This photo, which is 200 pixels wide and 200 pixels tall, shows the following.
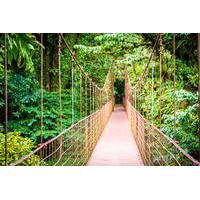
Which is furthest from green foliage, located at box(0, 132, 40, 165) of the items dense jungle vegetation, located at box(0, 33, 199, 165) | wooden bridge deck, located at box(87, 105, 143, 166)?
wooden bridge deck, located at box(87, 105, 143, 166)

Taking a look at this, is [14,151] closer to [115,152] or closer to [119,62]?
[115,152]

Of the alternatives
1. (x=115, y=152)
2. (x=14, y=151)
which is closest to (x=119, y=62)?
(x=115, y=152)

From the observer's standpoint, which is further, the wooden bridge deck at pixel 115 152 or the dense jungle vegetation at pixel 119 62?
the wooden bridge deck at pixel 115 152

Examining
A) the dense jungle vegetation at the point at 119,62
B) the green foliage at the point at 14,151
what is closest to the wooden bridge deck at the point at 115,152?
the dense jungle vegetation at the point at 119,62

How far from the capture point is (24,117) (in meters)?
5.48

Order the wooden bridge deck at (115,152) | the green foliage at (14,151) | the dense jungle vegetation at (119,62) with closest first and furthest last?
the green foliage at (14,151)
the dense jungle vegetation at (119,62)
the wooden bridge deck at (115,152)

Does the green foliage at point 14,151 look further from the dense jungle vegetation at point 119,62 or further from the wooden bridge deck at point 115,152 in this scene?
the wooden bridge deck at point 115,152

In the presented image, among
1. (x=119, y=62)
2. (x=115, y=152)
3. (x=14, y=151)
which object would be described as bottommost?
(x=115, y=152)

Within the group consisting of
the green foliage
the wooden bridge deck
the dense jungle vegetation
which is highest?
the dense jungle vegetation

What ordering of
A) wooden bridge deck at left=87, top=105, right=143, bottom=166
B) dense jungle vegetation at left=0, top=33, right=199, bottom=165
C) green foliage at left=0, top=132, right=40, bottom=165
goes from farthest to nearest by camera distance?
wooden bridge deck at left=87, top=105, right=143, bottom=166
dense jungle vegetation at left=0, top=33, right=199, bottom=165
green foliage at left=0, top=132, right=40, bottom=165

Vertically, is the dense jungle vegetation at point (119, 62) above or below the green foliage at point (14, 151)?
above

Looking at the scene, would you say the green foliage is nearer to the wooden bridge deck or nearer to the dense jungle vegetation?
the dense jungle vegetation
